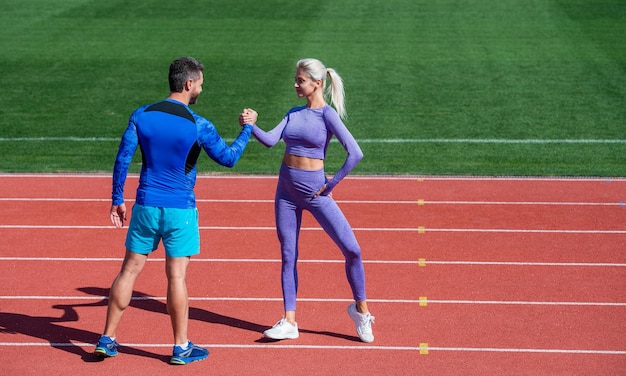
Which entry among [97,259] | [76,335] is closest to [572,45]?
[97,259]

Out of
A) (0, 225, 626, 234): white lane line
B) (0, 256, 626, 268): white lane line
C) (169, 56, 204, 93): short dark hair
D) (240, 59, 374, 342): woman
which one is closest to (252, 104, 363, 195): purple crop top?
(240, 59, 374, 342): woman

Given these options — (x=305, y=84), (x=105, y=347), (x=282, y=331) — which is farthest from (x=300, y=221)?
(x=105, y=347)

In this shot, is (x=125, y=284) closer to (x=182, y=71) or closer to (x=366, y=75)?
(x=182, y=71)

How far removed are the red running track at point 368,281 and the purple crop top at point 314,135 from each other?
135 cm

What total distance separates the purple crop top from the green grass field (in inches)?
225

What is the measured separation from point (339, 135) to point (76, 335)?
8.20 feet

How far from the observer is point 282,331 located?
738 centimetres

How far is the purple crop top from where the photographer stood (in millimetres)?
7117

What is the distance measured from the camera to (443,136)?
15.2 meters

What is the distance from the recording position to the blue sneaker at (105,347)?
691 cm

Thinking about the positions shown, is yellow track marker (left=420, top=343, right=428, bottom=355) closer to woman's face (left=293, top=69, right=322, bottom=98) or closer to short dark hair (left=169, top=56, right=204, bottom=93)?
woman's face (left=293, top=69, right=322, bottom=98)

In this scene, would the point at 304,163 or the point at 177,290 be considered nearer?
the point at 177,290

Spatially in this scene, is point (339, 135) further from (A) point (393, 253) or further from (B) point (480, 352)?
(A) point (393, 253)

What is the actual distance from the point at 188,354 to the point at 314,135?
69.5 inches
